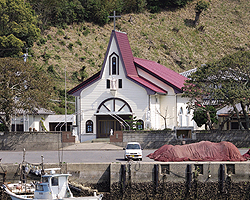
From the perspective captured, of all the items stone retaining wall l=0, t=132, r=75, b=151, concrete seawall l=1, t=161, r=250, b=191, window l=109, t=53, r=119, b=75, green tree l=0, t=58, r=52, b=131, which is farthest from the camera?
window l=109, t=53, r=119, b=75

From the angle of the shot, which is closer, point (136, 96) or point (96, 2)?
point (136, 96)

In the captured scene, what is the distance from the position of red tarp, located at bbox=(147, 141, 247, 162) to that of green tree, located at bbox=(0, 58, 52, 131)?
18.4 metres

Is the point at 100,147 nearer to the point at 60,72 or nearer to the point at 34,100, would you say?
the point at 34,100

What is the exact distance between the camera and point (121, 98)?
57.4 metres

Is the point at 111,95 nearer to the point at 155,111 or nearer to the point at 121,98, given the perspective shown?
the point at 121,98

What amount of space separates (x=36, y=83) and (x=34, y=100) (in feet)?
6.67

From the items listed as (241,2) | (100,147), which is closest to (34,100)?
(100,147)

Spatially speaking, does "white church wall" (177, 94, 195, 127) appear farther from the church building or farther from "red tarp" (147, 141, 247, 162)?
"red tarp" (147, 141, 247, 162)

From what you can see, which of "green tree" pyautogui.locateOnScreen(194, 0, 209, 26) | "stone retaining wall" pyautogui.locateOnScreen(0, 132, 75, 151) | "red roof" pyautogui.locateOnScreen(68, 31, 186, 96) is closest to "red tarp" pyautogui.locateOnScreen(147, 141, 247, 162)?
"stone retaining wall" pyautogui.locateOnScreen(0, 132, 75, 151)

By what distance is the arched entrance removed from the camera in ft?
186

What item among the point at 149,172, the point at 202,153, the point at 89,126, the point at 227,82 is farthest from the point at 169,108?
the point at 149,172

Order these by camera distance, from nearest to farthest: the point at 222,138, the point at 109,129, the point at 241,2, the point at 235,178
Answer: the point at 235,178, the point at 222,138, the point at 109,129, the point at 241,2

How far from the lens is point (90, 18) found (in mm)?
110312

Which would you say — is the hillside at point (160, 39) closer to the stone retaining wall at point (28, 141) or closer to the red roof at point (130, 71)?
the red roof at point (130, 71)
